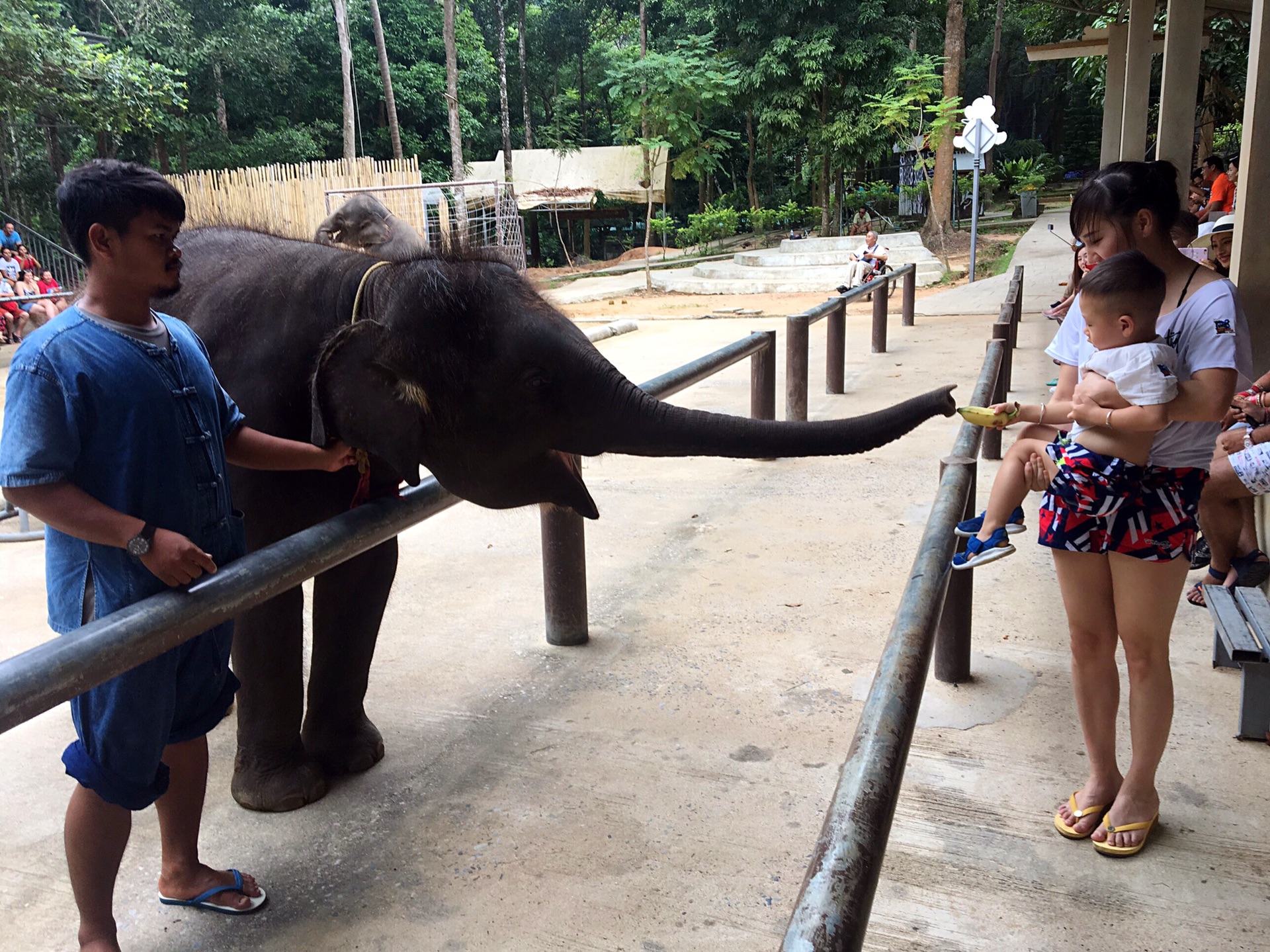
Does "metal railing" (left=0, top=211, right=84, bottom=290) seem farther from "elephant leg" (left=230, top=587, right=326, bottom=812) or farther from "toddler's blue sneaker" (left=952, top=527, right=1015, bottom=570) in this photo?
"toddler's blue sneaker" (left=952, top=527, right=1015, bottom=570)

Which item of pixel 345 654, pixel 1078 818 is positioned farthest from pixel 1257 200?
pixel 345 654

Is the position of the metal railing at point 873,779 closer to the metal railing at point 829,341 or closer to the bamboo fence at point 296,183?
the metal railing at point 829,341

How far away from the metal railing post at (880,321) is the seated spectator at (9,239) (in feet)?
46.9

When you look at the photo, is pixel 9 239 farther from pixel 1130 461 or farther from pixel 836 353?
pixel 1130 461

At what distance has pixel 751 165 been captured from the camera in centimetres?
3053

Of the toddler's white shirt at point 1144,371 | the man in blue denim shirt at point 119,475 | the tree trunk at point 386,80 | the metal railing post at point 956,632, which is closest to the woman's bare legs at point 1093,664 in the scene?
the toddler's white shirt at point 1144,371

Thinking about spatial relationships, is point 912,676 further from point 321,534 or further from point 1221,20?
point 1221,20

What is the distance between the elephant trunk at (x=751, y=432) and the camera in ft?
7.09

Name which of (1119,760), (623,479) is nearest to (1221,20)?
(623,479)

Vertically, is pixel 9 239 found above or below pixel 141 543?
above

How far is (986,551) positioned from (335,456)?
177cm

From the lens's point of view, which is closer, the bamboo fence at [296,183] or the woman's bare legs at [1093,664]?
the woman's bare legs at [1093,664]

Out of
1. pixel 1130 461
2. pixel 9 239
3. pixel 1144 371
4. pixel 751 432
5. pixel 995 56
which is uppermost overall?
pixel 995 56

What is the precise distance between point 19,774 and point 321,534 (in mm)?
1878
